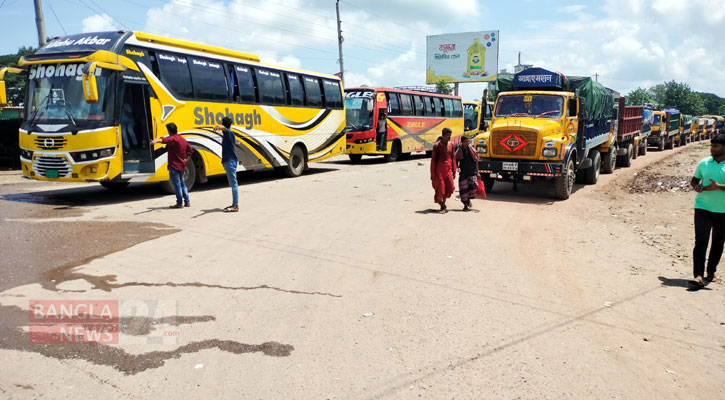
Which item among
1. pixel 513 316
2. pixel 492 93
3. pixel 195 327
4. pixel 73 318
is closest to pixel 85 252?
pixel 73 318

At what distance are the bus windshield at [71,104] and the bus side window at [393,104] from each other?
13.7m

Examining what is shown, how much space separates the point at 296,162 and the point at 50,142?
310 inches

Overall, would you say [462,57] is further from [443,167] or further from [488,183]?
[443,167]

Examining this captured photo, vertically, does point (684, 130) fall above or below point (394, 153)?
above

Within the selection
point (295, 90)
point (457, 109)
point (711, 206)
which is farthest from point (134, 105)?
point (457, 109)

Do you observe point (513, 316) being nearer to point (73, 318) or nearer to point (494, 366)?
point (494, 366)

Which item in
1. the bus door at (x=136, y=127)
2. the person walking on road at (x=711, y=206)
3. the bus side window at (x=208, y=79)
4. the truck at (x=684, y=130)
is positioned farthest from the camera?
the truck at (x=684, y=130)

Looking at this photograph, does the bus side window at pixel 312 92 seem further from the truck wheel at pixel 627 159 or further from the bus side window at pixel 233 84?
the truck wheel at pixel 627 159

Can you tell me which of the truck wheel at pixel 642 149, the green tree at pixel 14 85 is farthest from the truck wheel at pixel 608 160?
the green tree at pixel 14 85

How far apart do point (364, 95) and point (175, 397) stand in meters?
19.3

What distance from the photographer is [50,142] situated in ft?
34.8

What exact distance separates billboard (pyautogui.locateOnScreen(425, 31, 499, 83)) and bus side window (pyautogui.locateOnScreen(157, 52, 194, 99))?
42311 mm

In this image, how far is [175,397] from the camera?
3426 millimetres

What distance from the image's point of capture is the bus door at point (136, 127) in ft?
37.8
